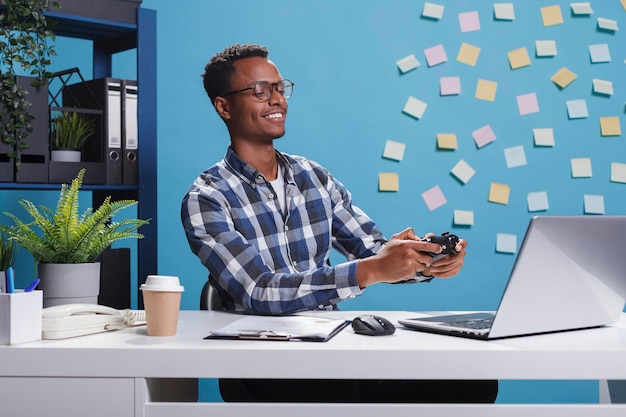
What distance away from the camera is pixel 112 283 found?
86.3 inches

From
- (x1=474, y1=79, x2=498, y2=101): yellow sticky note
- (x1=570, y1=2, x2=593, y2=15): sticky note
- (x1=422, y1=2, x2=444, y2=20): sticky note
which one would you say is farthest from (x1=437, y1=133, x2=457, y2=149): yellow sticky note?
(x1=570, y1=2, x2=593, y2=15): sticky note

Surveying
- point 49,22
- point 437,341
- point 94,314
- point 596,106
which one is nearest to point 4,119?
point 49,22

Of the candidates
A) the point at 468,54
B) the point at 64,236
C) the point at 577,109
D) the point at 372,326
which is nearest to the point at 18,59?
the point at 64,236

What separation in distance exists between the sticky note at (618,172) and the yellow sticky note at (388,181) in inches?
34.1

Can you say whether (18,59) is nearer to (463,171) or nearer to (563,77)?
(463,171)

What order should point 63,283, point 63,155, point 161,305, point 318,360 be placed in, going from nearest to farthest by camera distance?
point 318,360 < point 161,305 < point 63,283 < point 63,155

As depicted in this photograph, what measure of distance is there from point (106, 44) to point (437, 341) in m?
1.64

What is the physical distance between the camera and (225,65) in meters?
2.14

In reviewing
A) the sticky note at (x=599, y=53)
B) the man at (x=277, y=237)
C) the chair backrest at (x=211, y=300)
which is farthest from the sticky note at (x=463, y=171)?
the chair backrest at (x=211, y=300)

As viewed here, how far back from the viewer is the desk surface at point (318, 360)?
118 centimetres

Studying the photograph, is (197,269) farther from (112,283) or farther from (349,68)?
(349,68)

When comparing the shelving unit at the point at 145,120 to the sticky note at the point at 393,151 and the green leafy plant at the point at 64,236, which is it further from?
the sticky note at the point at 393,151

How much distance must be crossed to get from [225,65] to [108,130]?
1.35ft

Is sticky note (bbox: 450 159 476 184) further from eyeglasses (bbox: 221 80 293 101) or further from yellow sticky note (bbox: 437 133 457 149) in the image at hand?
eyeglasses (bbox: 221 80 293 101)
